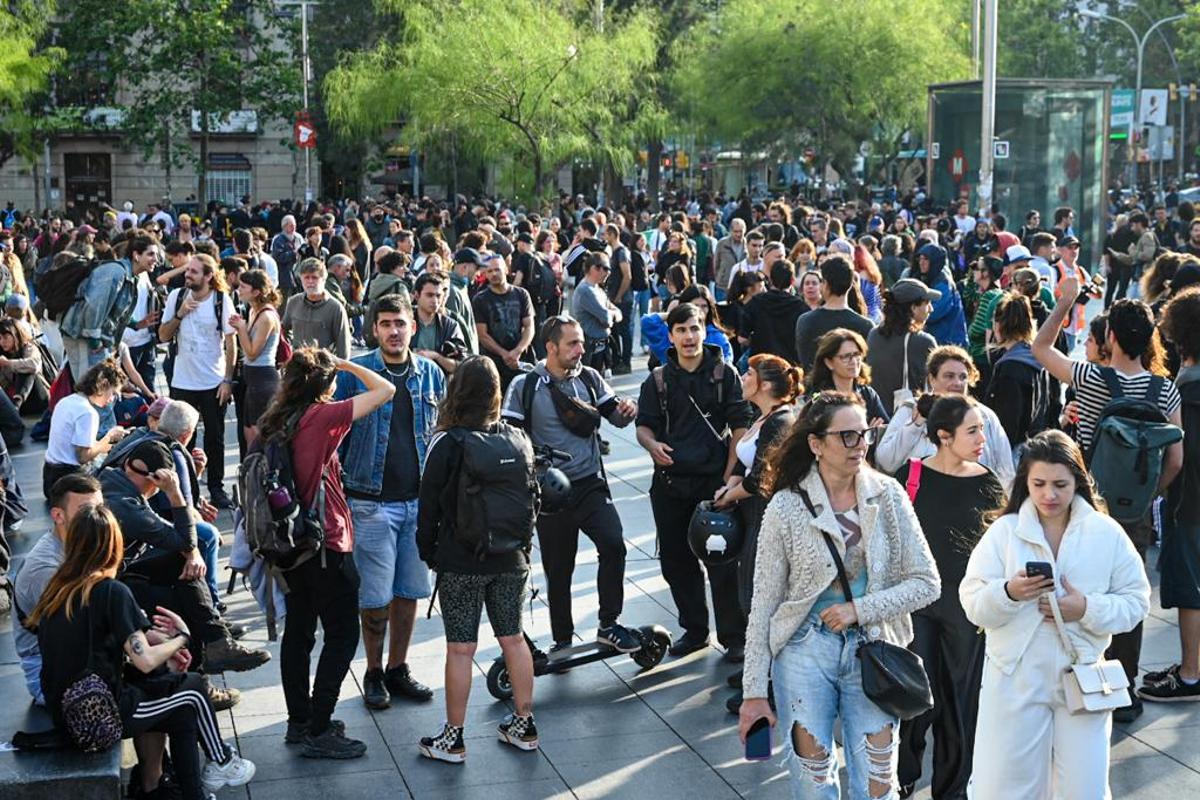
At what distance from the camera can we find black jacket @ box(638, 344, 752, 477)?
860 cm

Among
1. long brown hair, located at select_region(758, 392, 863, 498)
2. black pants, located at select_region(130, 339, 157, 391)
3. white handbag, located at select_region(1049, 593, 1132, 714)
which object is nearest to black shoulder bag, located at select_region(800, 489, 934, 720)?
white handbag, located at select_region(1049, 593, 1132, 714)

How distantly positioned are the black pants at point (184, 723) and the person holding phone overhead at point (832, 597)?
7.48 feet

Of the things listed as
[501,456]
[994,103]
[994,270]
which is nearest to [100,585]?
[501,456]

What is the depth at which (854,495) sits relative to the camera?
571 centimetres

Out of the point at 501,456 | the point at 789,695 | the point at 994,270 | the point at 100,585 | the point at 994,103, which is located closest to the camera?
the point at 789,695

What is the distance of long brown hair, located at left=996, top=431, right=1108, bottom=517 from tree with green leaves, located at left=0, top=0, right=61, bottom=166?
3315 cm

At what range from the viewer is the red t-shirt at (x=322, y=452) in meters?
7.27

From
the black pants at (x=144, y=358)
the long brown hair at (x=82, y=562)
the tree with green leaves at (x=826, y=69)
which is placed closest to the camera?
the long brown hair at (x=82, y=562)

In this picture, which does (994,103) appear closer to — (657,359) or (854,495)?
(657,359)

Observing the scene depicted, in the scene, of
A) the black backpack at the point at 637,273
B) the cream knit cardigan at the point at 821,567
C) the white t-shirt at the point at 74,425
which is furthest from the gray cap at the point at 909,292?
the black backpack at the point at 637,273

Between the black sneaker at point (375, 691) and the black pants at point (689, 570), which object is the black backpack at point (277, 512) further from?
the black pants at point (689, 570)

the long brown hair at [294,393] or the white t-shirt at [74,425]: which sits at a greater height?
the long brown hair at [294,393]

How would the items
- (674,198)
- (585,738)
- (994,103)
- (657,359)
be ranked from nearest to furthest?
(585,738), (657,359), (994,103), (674,198)

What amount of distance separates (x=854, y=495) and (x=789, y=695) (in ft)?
2.22
